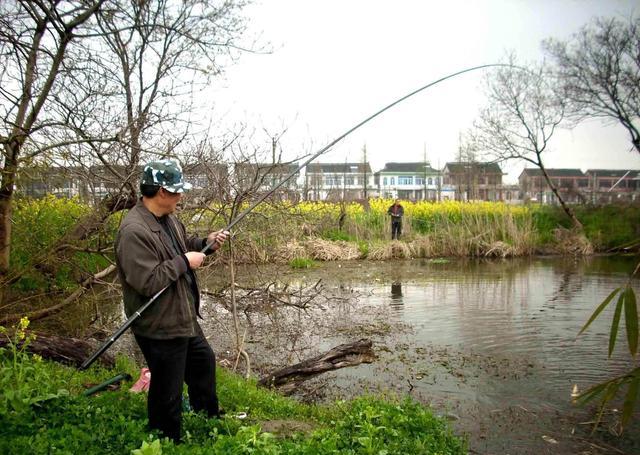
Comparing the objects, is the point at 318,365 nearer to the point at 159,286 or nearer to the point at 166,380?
the point at 166,380

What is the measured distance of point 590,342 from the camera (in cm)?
784

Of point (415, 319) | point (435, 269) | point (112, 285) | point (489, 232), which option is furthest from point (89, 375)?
point (489, 232)

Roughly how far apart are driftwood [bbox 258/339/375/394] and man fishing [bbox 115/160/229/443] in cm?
237

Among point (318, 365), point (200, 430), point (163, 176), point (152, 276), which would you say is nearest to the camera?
point (152, 276)

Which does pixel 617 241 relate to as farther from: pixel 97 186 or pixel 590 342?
pixel 97 186

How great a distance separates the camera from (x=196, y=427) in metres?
3.52

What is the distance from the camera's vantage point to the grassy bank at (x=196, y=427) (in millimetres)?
2916

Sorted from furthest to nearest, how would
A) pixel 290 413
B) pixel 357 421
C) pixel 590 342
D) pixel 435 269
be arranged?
pixel 435 269
pixel 590 342
pixel 290 413
pixel 357 421

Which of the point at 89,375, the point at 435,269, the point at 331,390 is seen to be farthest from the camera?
the point at 435,269

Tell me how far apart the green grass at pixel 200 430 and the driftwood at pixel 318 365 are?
3.78ft

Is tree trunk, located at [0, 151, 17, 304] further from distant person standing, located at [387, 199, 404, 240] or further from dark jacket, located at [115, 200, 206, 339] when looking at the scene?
distant person standing, located at [387, 199, 404, 240]

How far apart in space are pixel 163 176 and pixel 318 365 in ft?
9.97

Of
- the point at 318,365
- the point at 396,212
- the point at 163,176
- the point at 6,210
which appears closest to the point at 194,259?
the point at 163,176

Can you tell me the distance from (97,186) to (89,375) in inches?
103
